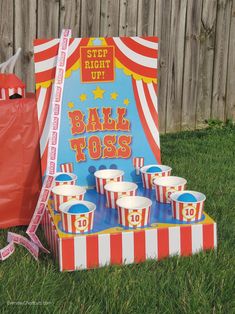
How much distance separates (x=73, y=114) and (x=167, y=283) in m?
1.22

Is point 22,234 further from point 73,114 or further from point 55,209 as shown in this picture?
point 73,114

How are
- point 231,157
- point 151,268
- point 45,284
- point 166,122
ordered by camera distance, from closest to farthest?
point 45,284
point 151,268
point 231,157
point 166,122

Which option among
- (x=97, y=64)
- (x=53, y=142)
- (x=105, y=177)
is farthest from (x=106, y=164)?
(x=97, y=64)

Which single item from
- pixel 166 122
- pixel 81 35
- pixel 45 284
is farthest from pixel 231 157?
pixel 45 284

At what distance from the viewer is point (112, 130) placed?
11.8 ft

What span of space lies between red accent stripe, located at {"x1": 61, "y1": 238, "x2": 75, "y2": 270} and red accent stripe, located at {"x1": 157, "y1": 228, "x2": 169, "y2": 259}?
0.41 m

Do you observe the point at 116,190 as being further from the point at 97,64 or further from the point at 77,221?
the point at 97,64

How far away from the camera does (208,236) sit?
2979mm

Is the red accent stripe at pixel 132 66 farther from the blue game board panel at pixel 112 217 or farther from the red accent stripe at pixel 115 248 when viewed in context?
the red accent stripe at pixel 115 248

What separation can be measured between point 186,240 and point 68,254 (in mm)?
568

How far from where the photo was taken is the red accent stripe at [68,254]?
2.77 m

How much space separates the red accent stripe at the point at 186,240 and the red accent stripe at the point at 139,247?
0.19 metres

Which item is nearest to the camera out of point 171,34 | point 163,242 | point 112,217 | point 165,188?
point 163,242

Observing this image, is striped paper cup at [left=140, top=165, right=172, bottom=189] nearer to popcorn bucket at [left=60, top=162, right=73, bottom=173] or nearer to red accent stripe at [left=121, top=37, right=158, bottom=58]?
popcorn bucket at [left=60, top=162, right=73, bottom=173]
